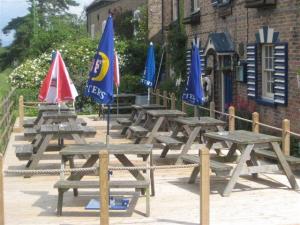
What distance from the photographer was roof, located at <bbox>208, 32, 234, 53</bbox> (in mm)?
16250

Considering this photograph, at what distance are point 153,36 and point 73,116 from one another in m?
13.3

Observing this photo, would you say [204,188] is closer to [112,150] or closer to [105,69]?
[112,150]

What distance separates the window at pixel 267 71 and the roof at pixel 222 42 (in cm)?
180

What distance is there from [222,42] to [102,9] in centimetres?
2318

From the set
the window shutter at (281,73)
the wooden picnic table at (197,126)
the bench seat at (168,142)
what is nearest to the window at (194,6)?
the window shutter at (281,73)

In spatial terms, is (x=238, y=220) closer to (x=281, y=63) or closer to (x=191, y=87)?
(x=191, y=87)

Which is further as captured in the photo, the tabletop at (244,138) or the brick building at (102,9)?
the brick building at (102,9)

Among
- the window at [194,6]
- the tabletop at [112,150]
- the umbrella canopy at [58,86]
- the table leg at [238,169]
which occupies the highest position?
the window at [194,6]

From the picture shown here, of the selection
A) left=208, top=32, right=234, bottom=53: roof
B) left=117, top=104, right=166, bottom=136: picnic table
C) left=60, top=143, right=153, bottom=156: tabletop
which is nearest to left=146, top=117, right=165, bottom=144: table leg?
left=117, top=104, right=166, bottom=136: picnic table

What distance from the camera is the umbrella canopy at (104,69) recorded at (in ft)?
27.2

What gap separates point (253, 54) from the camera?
48.3 ft

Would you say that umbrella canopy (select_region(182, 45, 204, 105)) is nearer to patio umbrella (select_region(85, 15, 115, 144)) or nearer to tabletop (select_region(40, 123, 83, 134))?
tabletop (select_region(40, 123, 83, 134))

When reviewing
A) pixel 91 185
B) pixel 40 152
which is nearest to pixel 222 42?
pixel 40 152

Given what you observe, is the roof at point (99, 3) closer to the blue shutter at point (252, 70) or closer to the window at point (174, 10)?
the window at point (174, 10)
